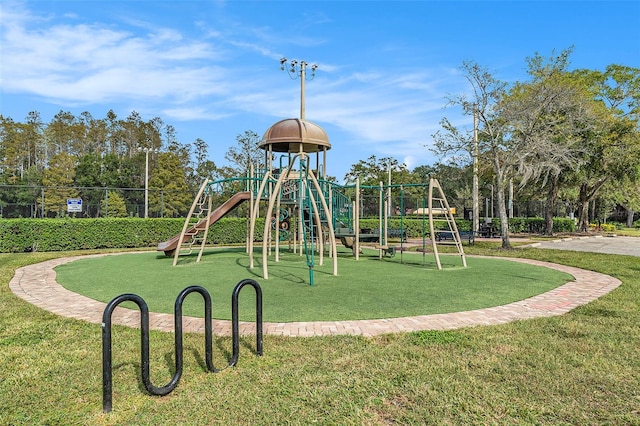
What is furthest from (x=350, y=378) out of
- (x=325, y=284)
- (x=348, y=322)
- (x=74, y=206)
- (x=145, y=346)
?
(x=74, y=206)

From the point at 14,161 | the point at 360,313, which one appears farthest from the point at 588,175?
the point at 14,161

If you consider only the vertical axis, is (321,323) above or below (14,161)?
below

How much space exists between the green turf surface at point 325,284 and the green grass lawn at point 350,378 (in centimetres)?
126

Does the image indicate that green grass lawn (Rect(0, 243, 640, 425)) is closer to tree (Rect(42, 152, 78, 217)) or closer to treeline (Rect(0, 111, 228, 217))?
treeline (Rect(0, 111, 228, 217))

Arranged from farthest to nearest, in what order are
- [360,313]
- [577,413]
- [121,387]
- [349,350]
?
[360,313]
[349,350]
[121,387]
[577,413]

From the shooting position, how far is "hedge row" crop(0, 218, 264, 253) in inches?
Result: 611

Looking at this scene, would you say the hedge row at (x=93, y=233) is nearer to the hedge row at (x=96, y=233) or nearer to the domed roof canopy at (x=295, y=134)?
the hedge row at (x=96, y=233)

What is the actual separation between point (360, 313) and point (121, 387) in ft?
10.8

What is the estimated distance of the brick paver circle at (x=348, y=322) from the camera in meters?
5.20

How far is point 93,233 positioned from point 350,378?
16.2 m

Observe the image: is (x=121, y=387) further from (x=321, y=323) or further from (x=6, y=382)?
(x=321, y=323)

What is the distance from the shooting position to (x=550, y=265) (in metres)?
12.0

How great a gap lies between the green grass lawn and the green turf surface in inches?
49.4

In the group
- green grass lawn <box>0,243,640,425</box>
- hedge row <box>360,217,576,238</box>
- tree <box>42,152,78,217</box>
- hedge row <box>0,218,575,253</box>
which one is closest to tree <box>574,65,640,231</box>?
hedge row <box>360,217,576,238</box>
